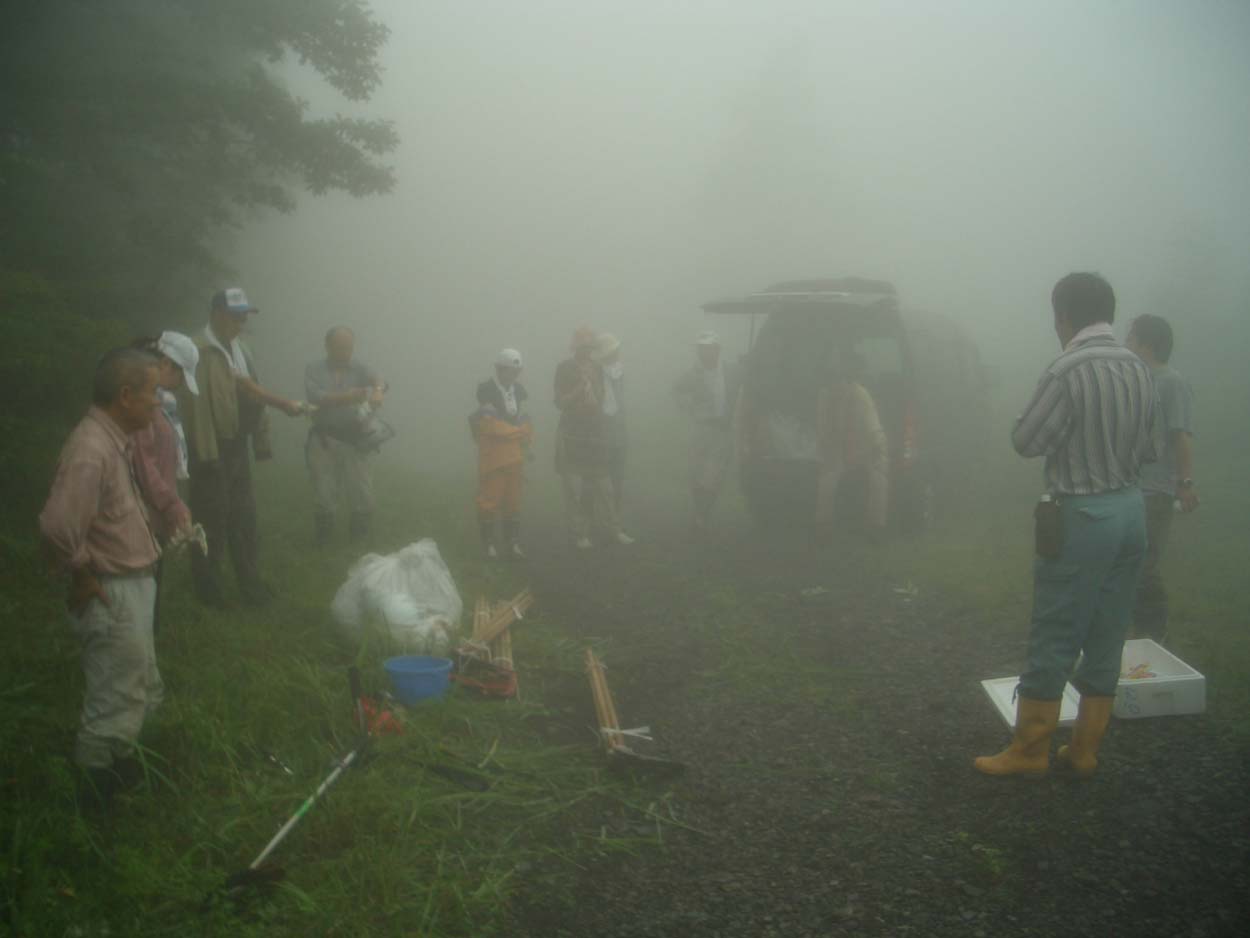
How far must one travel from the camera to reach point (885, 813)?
12.1 feet

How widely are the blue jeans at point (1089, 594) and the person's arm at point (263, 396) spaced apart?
4.49m

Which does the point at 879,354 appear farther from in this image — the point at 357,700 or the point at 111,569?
the point at 111,569

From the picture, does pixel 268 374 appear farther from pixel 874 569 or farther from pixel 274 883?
pixel 274 883

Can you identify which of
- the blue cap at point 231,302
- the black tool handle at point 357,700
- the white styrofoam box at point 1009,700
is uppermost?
the blue cap at point 231,302

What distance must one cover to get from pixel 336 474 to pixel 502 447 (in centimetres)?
143

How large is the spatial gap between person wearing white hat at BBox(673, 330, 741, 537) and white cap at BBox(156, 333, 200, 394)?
17.8 ft

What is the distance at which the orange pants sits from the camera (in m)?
8.20

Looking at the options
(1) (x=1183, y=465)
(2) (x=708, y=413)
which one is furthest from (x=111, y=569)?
(2) (x=708, y=413)

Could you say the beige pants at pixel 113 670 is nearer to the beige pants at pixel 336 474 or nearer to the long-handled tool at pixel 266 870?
the long-handled tool at pixel 266 870

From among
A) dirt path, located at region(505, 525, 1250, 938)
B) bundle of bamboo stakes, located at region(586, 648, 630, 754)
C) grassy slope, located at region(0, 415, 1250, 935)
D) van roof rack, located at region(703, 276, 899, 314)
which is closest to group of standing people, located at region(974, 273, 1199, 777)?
dirt path, located at region(505, 525, 1250, 938)

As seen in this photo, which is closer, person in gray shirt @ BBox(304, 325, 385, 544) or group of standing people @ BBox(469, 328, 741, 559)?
person in gray shirt @ BBox(304, 325, 385, 544)

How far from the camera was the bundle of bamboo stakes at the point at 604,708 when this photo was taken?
170 inches

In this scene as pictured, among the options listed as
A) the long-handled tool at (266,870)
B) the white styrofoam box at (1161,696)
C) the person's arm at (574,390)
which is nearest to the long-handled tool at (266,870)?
the long-handled tool at (266,870)

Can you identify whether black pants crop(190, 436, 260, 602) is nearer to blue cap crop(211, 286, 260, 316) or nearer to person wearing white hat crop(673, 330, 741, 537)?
blue cap crop(211, 286, 260, 316)
